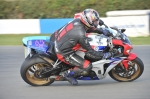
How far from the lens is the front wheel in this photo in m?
7.47

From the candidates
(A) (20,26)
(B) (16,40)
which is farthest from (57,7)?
(B) (16,40)

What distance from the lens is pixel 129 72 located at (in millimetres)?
7574

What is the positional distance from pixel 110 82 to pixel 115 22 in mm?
7604

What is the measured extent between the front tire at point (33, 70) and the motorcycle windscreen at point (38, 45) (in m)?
0.17

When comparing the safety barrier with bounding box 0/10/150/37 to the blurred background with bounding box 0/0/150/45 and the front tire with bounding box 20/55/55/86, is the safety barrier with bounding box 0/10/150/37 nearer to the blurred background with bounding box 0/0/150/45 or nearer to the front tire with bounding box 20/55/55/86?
the blurred background with bounding box 0/0/150/45

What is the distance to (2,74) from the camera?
8.91 m

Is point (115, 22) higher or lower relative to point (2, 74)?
higher

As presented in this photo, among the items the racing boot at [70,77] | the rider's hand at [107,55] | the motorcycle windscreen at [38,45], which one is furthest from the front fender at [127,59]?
the motorcycle windscreen at [38,45]

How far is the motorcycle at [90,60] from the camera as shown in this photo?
727 centimetres

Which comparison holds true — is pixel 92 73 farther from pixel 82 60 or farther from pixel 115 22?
pixel 115 22

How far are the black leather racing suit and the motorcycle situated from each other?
0.12 meters

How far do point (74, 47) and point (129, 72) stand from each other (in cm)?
121

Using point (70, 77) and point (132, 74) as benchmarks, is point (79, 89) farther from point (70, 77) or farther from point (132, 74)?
point (132, 74)

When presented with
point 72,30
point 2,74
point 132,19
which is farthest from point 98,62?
point 132,19
